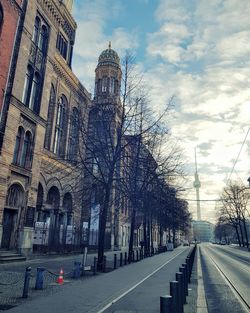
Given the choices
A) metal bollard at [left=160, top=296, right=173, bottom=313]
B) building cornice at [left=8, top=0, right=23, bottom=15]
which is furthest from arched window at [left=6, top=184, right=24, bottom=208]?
metal bollard at [left=160, top=296, right=173, bottom=313]

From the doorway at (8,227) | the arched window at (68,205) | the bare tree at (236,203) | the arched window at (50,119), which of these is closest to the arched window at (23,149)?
the doorway at (8,227)

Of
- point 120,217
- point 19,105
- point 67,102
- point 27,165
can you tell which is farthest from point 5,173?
point 120,217

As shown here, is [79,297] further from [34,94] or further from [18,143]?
[34,94]

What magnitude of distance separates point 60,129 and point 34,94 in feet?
22.8

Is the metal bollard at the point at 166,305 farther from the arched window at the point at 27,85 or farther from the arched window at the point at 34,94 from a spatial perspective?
the arched window at the point at 34,94

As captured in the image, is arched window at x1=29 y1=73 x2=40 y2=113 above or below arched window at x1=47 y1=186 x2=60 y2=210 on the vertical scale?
above

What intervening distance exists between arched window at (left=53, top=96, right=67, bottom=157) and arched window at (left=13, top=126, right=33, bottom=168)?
6.94 m

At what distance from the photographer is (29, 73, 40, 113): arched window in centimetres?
2347

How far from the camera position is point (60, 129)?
30547mm

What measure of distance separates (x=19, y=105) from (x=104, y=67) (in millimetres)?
27114

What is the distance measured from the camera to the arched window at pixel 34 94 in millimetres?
23469

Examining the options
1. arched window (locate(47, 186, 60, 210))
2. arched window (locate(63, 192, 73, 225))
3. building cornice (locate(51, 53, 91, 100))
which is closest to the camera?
arched window (locate(47, 186, 60, 210))

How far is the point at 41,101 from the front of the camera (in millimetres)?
24094

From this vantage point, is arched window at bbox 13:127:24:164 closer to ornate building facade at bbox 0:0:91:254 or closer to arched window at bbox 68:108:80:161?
ornate building facade at bbox 0:0:91:254
